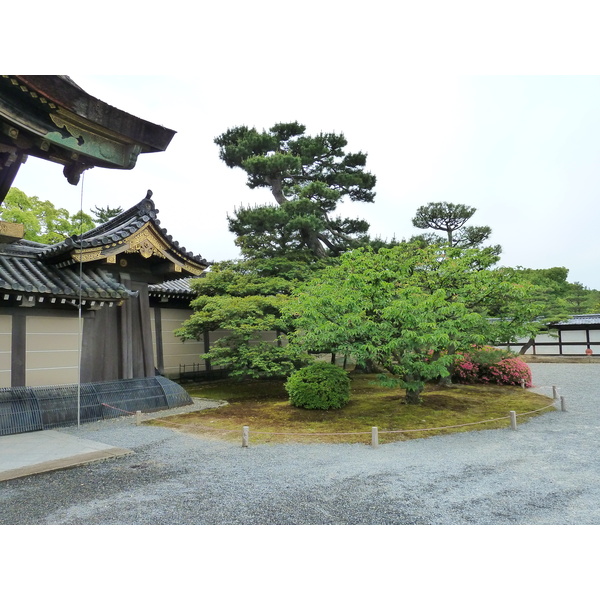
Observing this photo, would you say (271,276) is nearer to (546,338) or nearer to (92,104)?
(92,104)

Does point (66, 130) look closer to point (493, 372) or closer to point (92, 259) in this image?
point (92, 259)

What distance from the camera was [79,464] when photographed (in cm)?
572

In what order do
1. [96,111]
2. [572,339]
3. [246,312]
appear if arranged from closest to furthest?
[96,111]
[246,312]
[572,339]

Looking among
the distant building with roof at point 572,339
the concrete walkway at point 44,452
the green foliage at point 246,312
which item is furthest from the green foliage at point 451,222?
the concrete walkway at point 44,452

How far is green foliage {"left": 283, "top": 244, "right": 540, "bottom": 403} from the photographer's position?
8.02 m

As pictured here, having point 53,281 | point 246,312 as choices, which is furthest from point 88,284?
point 246,312

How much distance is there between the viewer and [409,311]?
7.95m

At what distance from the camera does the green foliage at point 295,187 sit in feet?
49.0

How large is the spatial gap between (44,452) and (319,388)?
541 cm

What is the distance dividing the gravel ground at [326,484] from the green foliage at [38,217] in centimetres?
1667

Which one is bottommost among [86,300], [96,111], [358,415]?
[358,415]

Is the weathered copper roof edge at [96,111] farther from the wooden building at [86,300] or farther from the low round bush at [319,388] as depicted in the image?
the low round bush at [319,388]

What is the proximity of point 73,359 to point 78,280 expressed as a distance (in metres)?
1.82

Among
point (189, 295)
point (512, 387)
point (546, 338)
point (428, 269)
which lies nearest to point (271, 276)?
point (189, 295)
